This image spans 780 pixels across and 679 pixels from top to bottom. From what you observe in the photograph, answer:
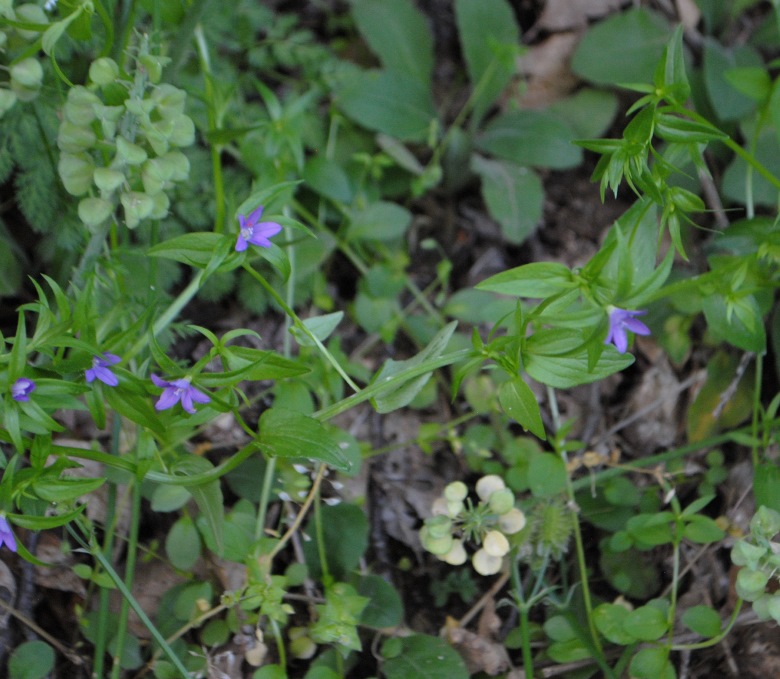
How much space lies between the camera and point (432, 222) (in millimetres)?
2549

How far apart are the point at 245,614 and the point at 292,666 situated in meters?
0.16

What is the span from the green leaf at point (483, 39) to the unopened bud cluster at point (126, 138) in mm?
1323

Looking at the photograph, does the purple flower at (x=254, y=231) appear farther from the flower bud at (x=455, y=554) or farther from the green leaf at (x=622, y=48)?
the green leaf at (x=622, y=48)

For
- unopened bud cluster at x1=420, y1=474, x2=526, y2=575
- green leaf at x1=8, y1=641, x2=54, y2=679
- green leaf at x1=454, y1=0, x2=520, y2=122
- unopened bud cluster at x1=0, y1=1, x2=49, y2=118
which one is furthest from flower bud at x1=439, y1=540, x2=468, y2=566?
green leaf at x1=454, y1=0, x2=520, y2=122

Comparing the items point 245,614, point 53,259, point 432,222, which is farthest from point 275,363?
point 432,222

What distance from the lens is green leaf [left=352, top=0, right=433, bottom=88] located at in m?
2.55

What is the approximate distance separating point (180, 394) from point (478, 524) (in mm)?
664

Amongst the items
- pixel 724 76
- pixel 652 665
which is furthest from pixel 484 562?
pixel 724 76

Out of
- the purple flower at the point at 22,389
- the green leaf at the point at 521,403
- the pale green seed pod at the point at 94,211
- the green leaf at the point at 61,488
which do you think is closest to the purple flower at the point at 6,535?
the green leaf at the point at 61,488

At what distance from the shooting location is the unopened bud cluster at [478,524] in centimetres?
Answer: 163

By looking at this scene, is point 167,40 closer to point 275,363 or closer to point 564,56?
point 275,363

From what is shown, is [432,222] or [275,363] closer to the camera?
[275,363]

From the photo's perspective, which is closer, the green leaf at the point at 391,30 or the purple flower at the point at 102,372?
the purple flower at the point at 102,372

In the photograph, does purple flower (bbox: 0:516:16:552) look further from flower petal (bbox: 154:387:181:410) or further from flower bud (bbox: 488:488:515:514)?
flower bud (bbox: 488:488:515:514)
